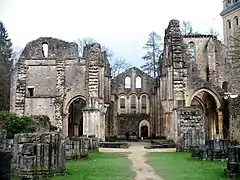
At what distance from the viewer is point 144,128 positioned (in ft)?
136

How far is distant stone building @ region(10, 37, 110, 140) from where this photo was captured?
3166 centimetres

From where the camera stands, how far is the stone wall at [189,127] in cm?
2014

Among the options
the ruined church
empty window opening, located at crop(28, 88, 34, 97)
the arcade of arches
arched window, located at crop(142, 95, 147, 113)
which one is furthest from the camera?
arched window, located at crop(142, 95, 147, 113)

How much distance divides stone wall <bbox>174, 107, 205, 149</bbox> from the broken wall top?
1477cm

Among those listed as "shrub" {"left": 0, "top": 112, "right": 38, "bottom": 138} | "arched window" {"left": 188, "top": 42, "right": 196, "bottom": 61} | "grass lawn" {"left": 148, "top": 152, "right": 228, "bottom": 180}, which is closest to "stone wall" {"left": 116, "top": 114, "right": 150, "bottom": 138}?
"arched window" {"left": 188, "top": 42, "right": 196, "bottom": 61}

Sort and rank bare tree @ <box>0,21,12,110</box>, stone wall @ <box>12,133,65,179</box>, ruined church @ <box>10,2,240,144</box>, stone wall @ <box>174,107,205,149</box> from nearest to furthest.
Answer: stone wall @ <box>12,133,65,179</box> → stone wall @ <box>174,107,205,149</box> → ruined church @ <box>10,2,240,144</box> → bare tree @ <box>0,21,12,110</box>

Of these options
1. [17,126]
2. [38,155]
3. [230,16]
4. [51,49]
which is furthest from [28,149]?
[230,16]

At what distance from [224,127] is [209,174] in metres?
19.2

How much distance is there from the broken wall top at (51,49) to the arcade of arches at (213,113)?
37.3 ft

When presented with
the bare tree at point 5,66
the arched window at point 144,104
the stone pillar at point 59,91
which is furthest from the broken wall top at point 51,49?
the arched window at point 144,104

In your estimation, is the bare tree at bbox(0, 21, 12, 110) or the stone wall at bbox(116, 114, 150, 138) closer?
the bare tree at bbox(0, 21, 12, 110)

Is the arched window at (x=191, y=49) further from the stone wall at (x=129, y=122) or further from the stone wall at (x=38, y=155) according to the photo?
the stone wall at (x=38, y=155)

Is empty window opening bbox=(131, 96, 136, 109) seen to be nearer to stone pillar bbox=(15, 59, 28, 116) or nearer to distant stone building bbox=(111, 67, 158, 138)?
distant stone building bbox=(111, 67, 158, 138)

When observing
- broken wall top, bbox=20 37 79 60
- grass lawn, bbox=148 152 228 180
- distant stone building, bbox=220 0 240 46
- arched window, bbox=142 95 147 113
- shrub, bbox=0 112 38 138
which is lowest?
grass lawn, bbox=148 152 228 180
